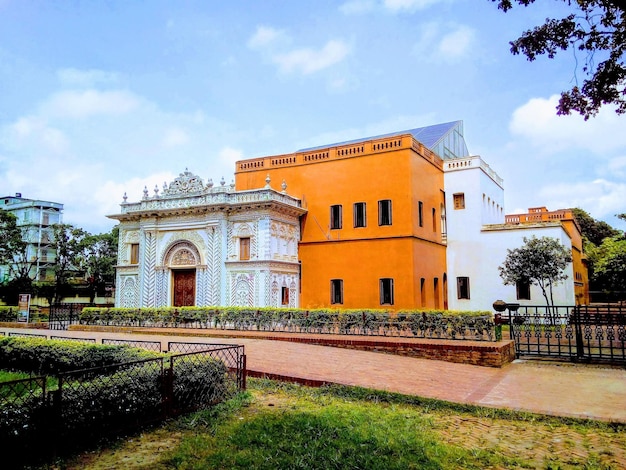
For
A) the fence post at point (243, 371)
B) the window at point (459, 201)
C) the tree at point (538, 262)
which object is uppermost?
the window at point (459, 201)

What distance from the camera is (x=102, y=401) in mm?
5484

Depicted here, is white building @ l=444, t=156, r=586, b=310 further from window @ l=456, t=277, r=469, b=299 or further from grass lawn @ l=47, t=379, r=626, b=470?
grass lawn @ l=47, t=379, r=626, b=470

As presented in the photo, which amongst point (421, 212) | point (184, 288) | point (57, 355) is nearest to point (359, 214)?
point (421, 212)

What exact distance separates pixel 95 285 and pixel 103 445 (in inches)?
1439

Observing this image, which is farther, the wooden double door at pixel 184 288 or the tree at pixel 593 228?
the tree at pixel 593 228

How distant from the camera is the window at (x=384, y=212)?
2305 centimetres

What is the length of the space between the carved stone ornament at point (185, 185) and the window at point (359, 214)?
8052 millimetres

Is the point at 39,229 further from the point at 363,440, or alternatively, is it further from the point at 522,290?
the point at 363,440

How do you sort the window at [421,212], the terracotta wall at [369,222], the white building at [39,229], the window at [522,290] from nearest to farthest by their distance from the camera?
the terracotta wall at [369,222] < the window at [421,212] < the window at [522,290] < the white building at [39,229]

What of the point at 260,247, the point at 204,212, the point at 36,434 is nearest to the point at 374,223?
the point at 260,247

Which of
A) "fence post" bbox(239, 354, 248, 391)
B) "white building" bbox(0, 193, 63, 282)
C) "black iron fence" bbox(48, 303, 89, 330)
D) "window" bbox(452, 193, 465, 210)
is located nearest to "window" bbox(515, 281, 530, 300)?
"window" bbox(452, 193, 465, 210)

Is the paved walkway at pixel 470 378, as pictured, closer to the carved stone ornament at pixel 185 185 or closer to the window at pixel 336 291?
the window at pixel 336 291

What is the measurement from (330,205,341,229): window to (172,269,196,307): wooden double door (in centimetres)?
765

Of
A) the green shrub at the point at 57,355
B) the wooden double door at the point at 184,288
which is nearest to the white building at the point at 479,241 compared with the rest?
the wooden double door at the point at 184,288
